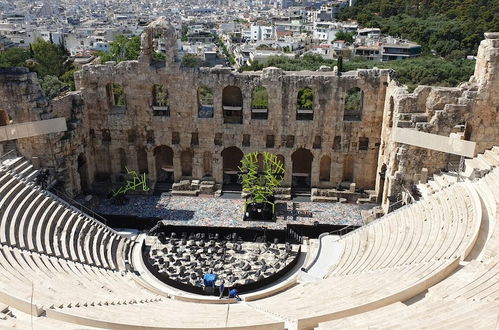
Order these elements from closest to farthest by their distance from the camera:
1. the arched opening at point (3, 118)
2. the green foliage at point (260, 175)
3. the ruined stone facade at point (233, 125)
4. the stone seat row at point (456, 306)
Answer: the stone seat row at point (456, 306)
the ruined stone facade at point (233, 125)
the arched opening at point (3, 118)
the green foliage at point (260, 175)

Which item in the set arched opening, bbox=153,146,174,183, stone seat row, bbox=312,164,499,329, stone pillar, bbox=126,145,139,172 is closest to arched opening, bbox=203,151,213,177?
arched opening, bbox=153,146,174,183

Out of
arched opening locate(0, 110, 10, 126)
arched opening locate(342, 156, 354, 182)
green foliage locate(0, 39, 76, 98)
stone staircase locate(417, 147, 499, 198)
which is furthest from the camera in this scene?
green foliage locate(0, 39, 76, 98)

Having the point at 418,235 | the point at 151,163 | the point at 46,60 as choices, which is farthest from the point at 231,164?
the point at 46,60

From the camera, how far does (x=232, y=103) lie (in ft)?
112

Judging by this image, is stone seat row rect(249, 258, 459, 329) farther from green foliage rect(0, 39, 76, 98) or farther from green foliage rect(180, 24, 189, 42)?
green foliage rect(180, 24, 189, 42)

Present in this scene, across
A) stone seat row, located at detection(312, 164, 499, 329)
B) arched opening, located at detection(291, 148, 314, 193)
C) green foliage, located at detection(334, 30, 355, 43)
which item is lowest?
arched opening, located at detection(291, 148, 314, 193)

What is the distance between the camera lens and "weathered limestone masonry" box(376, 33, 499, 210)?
27.1 meters

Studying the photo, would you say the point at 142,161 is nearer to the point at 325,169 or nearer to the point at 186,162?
the point at 186,162

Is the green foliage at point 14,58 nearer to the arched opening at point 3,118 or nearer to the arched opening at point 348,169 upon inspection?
the arched opening at point 3,118

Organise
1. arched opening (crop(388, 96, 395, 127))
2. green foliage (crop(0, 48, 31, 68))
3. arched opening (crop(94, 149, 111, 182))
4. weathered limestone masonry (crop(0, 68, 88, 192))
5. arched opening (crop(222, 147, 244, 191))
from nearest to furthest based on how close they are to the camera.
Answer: weathered limestone masonry (crop(0, 68, 88, 192)) < arched opening (crop(388, 96, 395, 127)) < arched opening (crop(94, 149, 111, 182)) < arched opening (crop(222, 147, 244, 191)) < green foliage (crop(0, 48, 31, 68))

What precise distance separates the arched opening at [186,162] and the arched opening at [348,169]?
10.7 metres

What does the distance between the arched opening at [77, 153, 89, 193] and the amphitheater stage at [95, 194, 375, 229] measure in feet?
6.66

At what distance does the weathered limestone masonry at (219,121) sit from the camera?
3056 centimetres

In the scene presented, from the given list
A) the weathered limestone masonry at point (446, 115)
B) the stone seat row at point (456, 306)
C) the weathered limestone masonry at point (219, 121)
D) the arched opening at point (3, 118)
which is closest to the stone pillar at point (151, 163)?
the weathered limestone masonry at point (219, 121)
